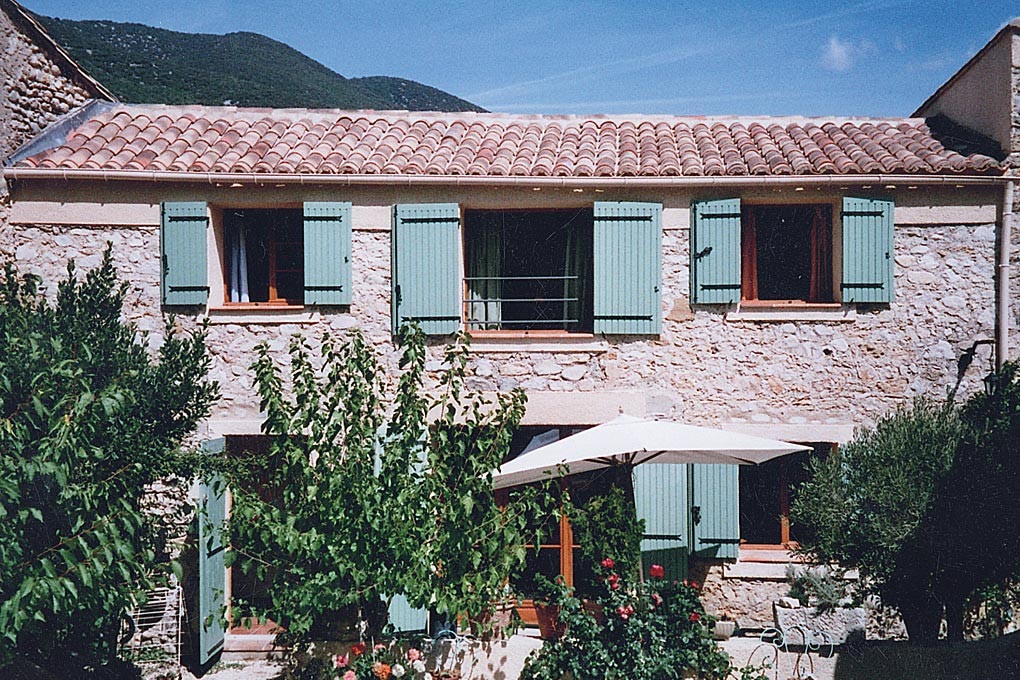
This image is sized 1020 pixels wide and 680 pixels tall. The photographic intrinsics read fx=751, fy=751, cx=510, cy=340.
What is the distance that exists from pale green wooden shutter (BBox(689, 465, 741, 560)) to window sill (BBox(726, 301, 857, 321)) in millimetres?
1506

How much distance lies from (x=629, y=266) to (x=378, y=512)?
3693 mm

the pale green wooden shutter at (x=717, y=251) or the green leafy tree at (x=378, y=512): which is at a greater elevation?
the pale green wooden shutter at (x=717, y=251)

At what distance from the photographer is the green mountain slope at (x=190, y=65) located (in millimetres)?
7719

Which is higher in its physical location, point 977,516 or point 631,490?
point 977,516

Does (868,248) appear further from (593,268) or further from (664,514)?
(664,514)

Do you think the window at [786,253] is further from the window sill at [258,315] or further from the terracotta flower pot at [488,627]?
the window sill at [258,315]

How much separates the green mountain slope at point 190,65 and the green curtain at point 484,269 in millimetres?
2676

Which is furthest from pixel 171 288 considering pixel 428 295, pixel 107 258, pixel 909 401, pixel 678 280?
pixel 909 401

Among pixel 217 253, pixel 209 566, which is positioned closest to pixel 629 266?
pixel 217 253

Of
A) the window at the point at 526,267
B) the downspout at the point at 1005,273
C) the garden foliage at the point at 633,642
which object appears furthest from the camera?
the window at the point at 526,267

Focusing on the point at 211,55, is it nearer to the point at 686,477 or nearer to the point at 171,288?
the point at 171,288

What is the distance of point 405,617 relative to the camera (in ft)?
23.3

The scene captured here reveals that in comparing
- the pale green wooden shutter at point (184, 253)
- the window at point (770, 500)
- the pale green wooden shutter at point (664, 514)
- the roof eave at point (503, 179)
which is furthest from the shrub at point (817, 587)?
the pale green wooden shutter at point (184, 253)

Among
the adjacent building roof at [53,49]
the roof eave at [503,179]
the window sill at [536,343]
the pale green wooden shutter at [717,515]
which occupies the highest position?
the adjacent building roof at [53,49]
